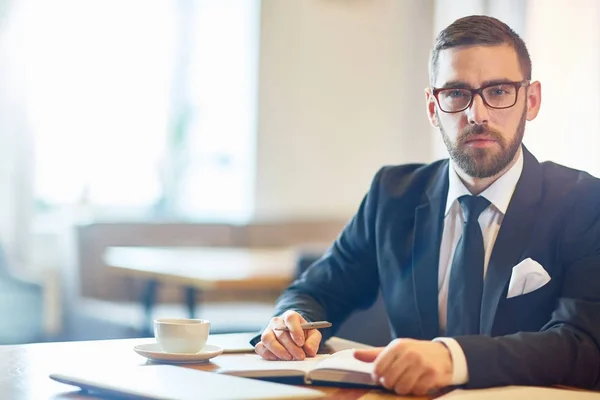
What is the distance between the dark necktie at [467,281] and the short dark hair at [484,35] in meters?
0.34

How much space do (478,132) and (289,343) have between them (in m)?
0.58

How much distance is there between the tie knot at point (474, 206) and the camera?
5.68ft

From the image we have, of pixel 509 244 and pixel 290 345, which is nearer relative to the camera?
pixel 290 345

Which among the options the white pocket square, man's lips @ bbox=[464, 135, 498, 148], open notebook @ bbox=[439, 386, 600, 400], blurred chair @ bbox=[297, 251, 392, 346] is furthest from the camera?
blurred chair @ bbox=[297, 251, 392, 346]

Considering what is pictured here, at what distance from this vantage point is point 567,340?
1430mm

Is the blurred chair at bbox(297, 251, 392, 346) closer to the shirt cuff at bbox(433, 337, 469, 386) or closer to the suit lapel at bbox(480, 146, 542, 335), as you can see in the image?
the suit lapel at bbox(480, 146, 542, 335)

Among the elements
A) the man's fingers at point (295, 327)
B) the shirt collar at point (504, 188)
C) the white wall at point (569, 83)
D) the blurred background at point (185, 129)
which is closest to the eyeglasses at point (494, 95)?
the shirt collar at point (504, 188)

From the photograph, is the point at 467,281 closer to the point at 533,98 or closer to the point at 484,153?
the point at 484,153

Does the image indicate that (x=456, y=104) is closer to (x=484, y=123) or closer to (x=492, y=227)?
(x=484, y=123)

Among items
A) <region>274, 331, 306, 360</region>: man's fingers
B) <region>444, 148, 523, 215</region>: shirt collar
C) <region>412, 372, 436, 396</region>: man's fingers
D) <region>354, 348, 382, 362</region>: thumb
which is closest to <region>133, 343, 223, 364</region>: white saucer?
<region>274, 331, 306, 360</region>: man's fingers

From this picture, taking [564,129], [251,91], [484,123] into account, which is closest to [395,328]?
[484,123]

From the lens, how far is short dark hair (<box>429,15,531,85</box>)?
1.75m

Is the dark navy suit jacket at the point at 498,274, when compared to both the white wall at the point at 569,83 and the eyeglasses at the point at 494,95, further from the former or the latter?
the white wall at the point at 569,83

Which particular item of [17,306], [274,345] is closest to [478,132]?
[274,345]
